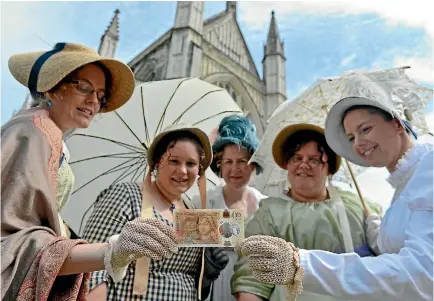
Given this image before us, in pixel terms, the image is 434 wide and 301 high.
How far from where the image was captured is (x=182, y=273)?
1.39m

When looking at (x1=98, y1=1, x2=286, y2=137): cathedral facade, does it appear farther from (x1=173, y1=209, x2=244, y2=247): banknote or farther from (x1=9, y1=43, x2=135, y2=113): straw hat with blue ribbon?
(x1=173, y1=209, x2=244, y2=247): banknote

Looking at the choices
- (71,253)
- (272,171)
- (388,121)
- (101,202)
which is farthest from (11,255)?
(272,171)

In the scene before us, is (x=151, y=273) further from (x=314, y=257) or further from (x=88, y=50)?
(x=88, y=50)

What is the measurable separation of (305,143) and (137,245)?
1165mm

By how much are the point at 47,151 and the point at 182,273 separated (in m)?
0.75

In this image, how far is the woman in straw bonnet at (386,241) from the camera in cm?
92

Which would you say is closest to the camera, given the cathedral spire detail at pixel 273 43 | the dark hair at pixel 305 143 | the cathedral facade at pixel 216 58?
the dark hair at pixel 305 143

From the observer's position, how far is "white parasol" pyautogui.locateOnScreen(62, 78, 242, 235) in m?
2.86

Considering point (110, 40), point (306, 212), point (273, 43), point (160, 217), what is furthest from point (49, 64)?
point (273, 43)

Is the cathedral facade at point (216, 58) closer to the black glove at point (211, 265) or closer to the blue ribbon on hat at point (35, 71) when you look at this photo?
the blue ribbon on hat at point (35, 71)

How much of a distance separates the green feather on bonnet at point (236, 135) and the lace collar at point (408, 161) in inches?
38.6

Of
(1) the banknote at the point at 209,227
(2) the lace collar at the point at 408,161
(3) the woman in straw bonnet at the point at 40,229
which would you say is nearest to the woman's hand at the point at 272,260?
(1) the banknote at the point at 209,227

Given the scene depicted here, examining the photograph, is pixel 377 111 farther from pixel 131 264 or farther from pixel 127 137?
pixel 127 137

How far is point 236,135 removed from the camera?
6.92 feet
